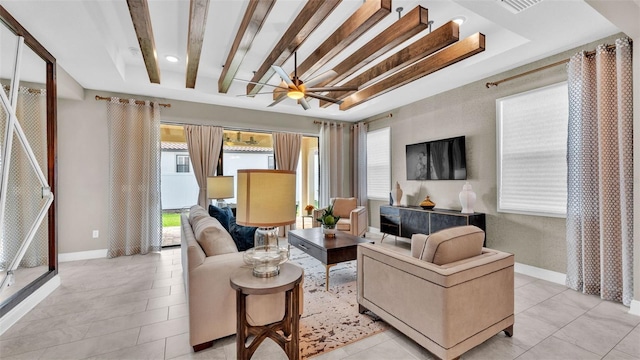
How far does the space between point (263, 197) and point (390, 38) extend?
6.85 ft

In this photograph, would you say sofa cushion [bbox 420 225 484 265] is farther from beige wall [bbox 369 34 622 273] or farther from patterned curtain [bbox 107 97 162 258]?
patterned curtain [bbox 107 97 162 258]

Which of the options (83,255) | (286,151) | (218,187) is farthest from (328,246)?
(83,255)

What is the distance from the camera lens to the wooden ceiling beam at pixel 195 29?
2156mm

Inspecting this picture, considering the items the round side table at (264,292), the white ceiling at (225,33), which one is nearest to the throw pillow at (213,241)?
the round side table at (264,292)

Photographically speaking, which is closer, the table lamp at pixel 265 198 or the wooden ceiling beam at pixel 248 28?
the table lamp at pixel 265 198

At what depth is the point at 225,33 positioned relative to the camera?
10.3 ft

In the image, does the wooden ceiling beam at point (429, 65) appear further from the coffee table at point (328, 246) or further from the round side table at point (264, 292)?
the round side table at point (264, 292)

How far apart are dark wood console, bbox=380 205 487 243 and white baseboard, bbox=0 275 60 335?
4.62 m

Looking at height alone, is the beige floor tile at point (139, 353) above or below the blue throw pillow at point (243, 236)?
below

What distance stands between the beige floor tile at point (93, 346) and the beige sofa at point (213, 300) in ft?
1.96

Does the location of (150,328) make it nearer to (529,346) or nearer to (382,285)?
(382,285)

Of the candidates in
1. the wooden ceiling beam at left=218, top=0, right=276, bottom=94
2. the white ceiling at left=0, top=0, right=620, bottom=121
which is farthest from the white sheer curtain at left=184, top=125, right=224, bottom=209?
the wooden ceiling beam at left=218, top=0, right=276, bottom=94

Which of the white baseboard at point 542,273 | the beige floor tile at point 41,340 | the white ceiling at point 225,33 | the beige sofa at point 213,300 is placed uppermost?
the white ceiling at point 225,33

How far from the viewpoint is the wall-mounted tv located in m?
4.20
